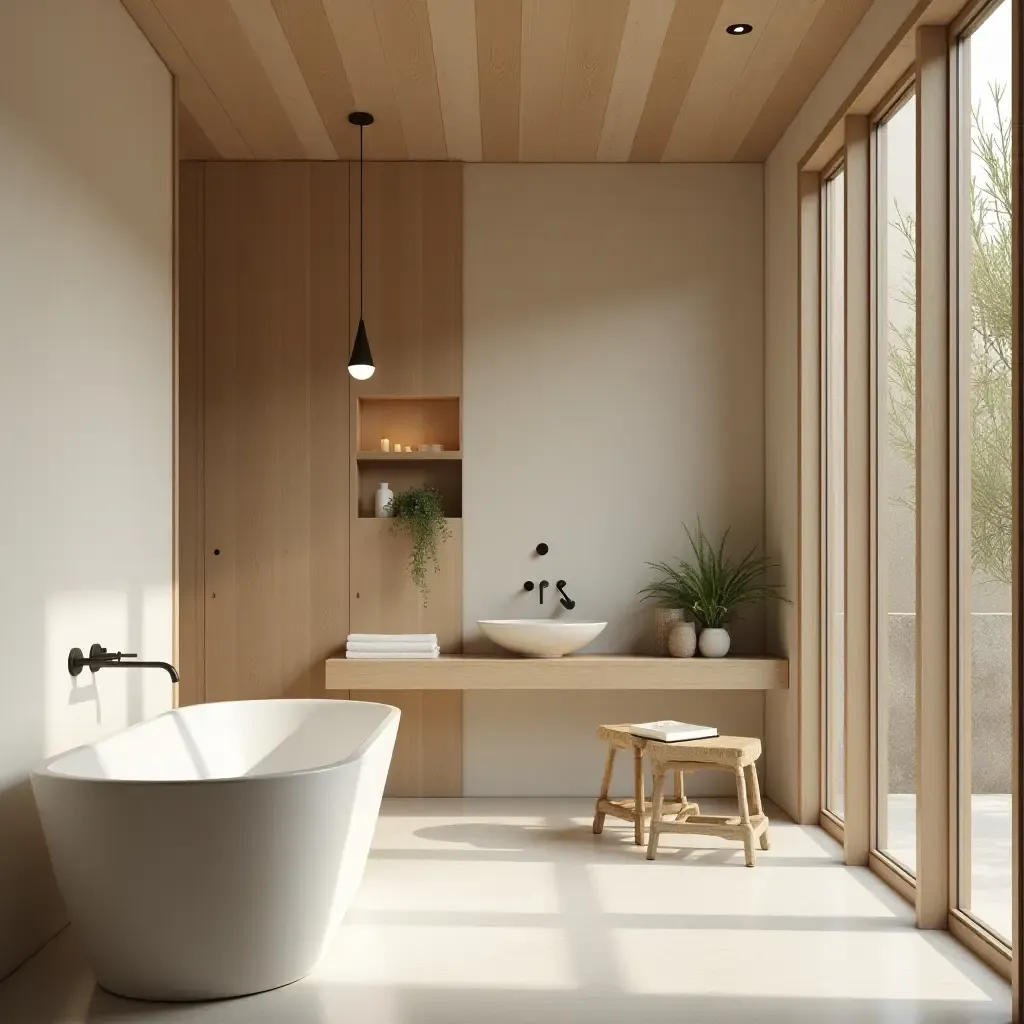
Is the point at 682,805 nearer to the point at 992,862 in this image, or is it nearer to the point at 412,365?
the point at 992,862

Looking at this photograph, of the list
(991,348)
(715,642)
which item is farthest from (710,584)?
(991,348)

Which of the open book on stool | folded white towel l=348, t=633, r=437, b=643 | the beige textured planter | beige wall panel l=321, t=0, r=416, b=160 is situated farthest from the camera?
the beige textured planter

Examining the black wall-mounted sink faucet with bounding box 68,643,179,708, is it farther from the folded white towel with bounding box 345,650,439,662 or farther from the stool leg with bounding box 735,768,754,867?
the stool leg with bounding box 735,768,754,867

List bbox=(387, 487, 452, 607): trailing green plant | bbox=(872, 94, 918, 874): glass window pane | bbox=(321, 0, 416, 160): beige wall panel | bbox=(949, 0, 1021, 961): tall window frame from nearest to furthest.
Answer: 1. bbox=(949, 0, 1021, 961): tall window frame
2. bbox=(872, 94, 918, 874): glass window pane
3. bbox=(321, 0, 416, 160): beige wall panel
4. bbox=(387, 487, 452, 607): trailing green plant

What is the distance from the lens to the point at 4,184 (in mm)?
3068

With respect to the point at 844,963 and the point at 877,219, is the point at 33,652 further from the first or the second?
the point at 877,219

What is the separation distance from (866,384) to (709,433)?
4.52ft

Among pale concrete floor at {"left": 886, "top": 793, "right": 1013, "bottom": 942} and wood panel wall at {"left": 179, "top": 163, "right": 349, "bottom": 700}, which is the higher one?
wood panel wall at {"left": 179, "top": 163, "right": 349, "bottom": 700}

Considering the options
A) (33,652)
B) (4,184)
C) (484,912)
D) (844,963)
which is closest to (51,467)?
(33,652)

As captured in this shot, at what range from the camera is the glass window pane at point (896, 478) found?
390 centimetres

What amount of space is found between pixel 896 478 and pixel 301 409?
288cm

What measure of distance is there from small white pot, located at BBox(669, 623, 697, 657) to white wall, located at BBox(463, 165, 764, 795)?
320 mm

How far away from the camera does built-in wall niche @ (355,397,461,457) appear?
5781 mm

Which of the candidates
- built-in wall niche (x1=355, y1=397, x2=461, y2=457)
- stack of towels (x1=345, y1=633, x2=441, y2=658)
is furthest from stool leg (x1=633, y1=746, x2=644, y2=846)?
built-in wall niche (x1=355, y1=397, x2=461, y2=457)
